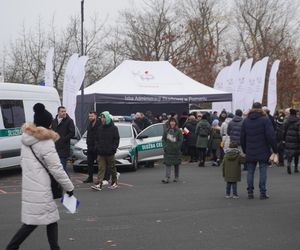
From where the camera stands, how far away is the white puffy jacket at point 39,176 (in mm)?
5676

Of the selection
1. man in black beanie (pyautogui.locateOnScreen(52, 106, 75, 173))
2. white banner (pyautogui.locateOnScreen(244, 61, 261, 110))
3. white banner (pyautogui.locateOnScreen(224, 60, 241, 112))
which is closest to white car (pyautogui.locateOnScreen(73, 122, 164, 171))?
man in black beanie (pyautogui.locateOnScreen(52, 106, 75, 173))

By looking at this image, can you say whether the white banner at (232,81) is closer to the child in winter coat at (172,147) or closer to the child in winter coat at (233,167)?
the child in winter coat at (172,147)

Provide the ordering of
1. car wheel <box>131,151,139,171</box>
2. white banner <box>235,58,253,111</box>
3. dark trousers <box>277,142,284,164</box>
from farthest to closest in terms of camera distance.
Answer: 1. white banner <box>235,58,253,111</box>
2. dark trousers <box>277,142,284,164</box>
3. car wheel <box>131,151,139,171</box>

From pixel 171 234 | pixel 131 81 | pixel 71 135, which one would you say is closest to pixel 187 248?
pixel 171 234

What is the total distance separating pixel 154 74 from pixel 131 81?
1.41 meters

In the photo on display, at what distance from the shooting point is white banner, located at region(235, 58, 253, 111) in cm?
2681

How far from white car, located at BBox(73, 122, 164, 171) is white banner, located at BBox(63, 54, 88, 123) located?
160 inches

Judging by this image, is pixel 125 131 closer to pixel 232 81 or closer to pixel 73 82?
pixel 73 82

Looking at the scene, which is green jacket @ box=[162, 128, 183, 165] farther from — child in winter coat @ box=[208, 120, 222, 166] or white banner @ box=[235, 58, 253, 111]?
white banner @ box=[235, 58, 253, 111]

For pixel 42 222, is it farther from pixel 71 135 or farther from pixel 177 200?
pixel 71 135

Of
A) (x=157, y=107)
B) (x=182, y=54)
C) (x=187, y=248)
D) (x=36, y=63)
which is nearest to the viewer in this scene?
(x=187, y=248)

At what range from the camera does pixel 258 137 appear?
1056 cm

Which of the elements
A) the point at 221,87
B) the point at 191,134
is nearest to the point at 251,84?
the point at 221,87

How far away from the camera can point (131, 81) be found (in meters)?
25.4
